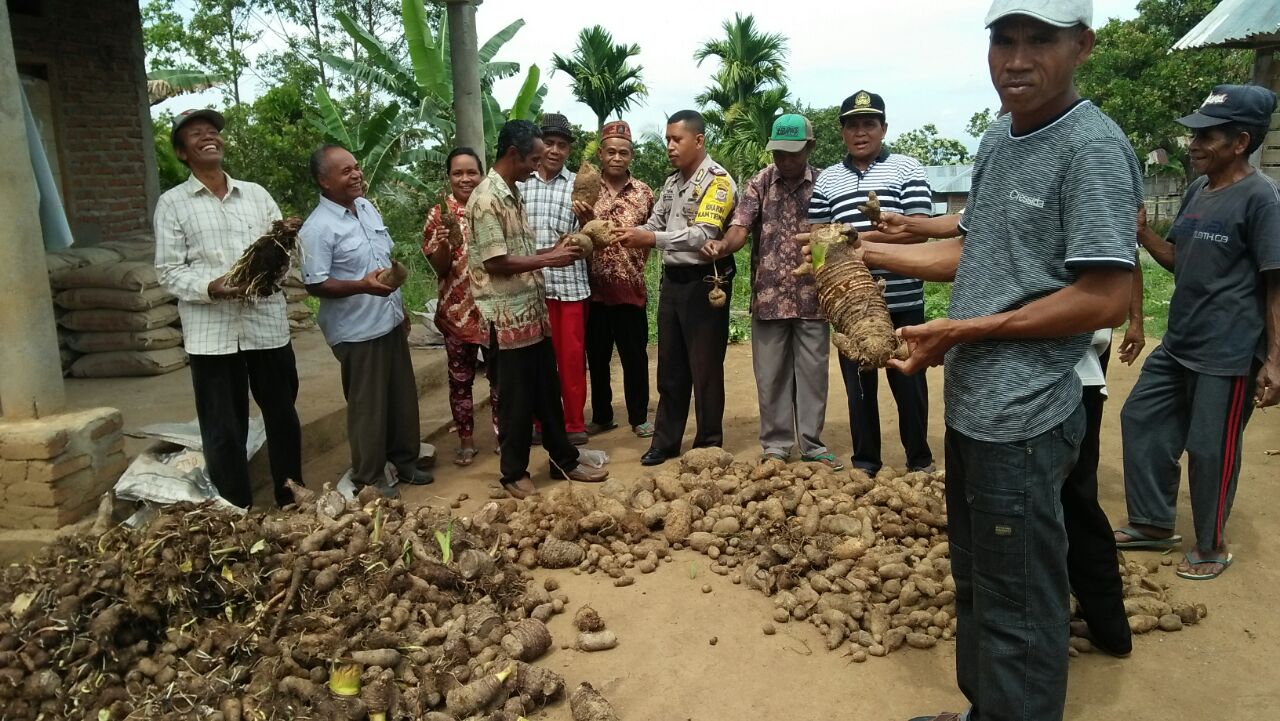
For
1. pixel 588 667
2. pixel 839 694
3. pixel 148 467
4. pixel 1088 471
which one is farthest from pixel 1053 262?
pixel 148 467

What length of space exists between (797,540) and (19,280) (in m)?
3.79

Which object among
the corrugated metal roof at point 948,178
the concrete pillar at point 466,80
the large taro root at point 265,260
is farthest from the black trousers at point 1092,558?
the corrugated metal roof at point 948,178

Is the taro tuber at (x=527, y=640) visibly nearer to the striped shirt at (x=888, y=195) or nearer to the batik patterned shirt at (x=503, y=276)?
the batik patterned shirt at (x=503, y=276)

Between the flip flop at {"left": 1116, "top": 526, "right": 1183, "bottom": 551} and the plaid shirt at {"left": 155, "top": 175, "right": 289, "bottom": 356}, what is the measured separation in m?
4.44

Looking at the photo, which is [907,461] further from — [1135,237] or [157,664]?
[157,664]

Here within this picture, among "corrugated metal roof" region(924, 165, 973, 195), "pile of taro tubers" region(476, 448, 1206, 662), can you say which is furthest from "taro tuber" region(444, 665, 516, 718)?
"corrugated metal roof" region(924, 165, 973, 195)

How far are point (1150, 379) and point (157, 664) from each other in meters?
4.44

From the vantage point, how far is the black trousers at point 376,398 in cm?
500

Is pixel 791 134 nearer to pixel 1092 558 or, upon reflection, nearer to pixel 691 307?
pixel 691 307

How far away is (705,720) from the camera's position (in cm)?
304

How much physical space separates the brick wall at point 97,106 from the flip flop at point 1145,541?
830 cm

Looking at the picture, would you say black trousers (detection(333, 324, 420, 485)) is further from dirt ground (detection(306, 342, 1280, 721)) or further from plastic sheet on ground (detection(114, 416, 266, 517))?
dirt ground (detection(306, 342, 1280, 721))

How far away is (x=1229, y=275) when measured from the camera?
3.92m

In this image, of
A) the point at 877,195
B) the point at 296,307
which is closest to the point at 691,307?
the point at 877,195
